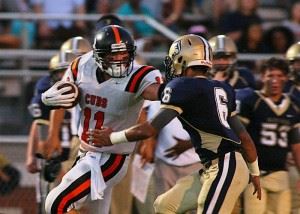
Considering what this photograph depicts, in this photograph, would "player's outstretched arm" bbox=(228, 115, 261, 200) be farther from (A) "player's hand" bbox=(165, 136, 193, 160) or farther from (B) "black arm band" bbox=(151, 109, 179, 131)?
(A) "player's hand" bbox=(165, 136, 193, 160)

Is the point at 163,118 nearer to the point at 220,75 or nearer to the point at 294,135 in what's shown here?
the point at 294,135

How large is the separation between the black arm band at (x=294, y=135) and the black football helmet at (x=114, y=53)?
1715mm

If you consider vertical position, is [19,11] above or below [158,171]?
above

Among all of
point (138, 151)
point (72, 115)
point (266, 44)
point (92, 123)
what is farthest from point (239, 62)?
point (92, 123)

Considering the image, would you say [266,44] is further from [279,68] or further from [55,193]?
[55,193]

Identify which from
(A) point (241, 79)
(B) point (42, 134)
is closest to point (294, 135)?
(A) point (241, 79)

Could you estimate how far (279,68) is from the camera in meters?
8.90

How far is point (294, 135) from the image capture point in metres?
8.95

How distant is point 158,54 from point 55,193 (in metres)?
3.77

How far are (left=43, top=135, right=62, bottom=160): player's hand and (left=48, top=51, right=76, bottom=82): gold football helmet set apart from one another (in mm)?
632

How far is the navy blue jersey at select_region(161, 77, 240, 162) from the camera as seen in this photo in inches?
282

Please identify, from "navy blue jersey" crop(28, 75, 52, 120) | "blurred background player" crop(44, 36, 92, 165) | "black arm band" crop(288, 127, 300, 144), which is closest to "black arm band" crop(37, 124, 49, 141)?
"navy blue jersey" crop(28, 75, 52, 120)

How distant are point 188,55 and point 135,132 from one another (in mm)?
648

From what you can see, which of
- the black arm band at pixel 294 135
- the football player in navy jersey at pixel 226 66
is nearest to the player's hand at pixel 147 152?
the football player in navy jersey at pixel 226 66
